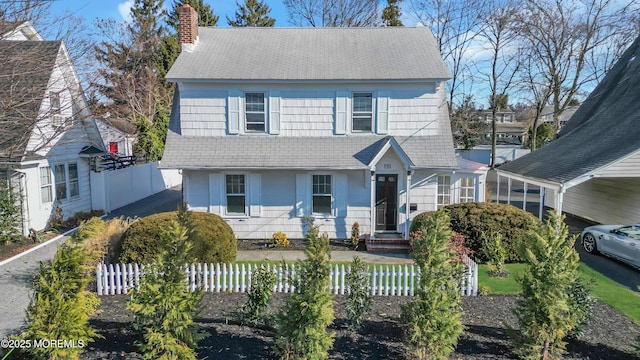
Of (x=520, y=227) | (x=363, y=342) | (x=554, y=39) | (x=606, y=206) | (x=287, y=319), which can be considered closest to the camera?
(x=287, y=319)

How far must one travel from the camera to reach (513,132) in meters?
60.1

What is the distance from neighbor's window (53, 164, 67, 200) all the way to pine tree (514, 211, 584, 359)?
17.2m

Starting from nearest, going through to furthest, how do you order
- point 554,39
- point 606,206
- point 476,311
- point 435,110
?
point 476,311 → point 435,110 → point 606,206 → point 554,39

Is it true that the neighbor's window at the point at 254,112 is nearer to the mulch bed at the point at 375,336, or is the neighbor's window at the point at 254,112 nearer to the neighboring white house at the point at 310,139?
the neighboring white house at the point at 310,139

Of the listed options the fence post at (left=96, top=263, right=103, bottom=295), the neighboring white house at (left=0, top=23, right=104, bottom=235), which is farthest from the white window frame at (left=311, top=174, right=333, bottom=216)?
the neighboring white house at (left=0, top=23, right=104, bottom=235)

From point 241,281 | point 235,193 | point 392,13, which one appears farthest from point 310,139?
point 392,13

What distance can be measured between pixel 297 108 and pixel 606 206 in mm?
14074

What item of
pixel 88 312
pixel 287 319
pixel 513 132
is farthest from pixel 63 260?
pixel 513 132

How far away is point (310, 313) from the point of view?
5648 mm

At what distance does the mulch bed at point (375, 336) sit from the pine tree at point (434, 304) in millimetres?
673

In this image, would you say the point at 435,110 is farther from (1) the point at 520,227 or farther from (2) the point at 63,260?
(2) the point at 63,260

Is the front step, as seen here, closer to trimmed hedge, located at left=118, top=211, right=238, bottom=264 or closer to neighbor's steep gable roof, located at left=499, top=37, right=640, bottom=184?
trimmed hedge, located at left=118, top=211, right=238, bottom=264

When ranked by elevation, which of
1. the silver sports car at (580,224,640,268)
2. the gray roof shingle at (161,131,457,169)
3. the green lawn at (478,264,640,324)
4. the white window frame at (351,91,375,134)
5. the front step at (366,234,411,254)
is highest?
the white window frame at (351,91,375,134)

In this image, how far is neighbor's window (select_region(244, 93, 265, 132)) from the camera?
47.3ft
